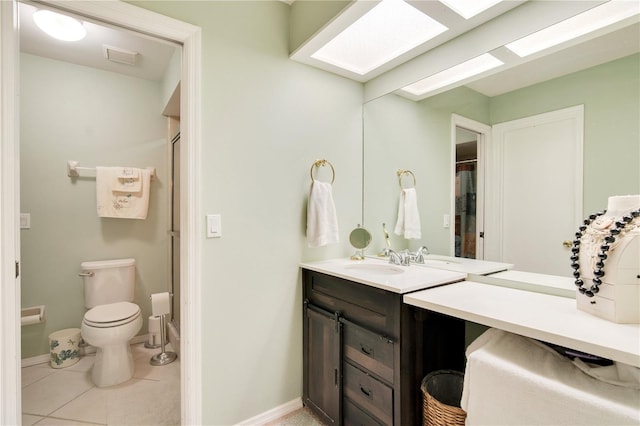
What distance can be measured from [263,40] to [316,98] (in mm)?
451

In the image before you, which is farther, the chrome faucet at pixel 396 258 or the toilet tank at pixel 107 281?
the toilet tank at pixel 107 281

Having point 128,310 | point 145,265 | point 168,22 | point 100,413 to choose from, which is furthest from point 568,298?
point 145,265

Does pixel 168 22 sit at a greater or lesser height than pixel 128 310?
greater

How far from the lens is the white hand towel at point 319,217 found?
1.83 meters

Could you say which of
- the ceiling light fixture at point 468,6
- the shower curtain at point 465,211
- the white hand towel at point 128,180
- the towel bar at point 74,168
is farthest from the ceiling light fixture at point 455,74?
the towel bar at point 74,168

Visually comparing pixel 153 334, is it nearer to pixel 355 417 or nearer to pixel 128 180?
pixel 128 180

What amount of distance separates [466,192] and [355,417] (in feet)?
4.22

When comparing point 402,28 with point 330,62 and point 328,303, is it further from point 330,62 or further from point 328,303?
point 328,303

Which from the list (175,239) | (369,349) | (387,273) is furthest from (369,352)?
(175,239)

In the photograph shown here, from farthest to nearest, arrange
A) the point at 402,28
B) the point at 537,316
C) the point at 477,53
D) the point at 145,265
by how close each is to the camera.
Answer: the point at 145,265 → the point at 402,28 → the point at 477,53 → the point at 537,316

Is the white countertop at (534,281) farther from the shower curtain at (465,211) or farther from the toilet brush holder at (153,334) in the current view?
the toilet brush holder at (153,334)

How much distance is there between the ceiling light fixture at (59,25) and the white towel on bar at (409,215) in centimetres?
222

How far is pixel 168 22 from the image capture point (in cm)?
144

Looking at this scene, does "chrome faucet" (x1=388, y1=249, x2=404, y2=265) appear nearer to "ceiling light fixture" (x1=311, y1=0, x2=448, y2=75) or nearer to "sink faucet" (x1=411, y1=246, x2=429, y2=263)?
"sink faucet" (x1=411, y1=246, x2=429, y2=263)
